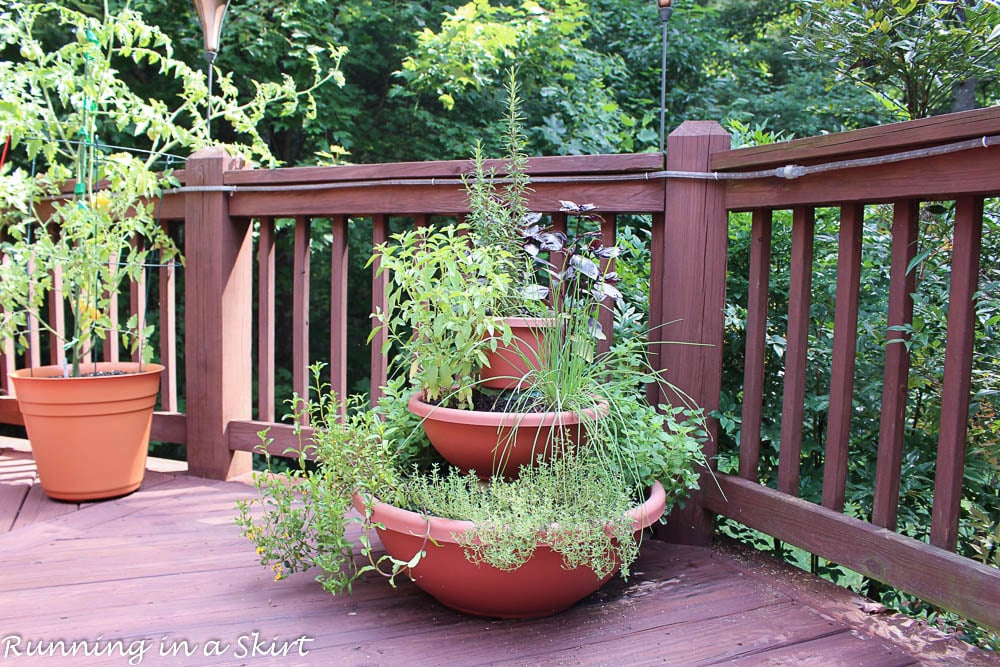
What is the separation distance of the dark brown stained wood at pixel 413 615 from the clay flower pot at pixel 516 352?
0.53 m

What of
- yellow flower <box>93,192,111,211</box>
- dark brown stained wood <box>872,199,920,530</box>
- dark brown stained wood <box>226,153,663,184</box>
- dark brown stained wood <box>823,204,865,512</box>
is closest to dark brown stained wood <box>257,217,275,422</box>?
dark brown stained wood <box>226,153,663,184</box>

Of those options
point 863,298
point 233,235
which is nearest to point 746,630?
point 863,298

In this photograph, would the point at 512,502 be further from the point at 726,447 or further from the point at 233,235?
the point at 233,235

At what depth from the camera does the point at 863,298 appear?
2051 millimetres

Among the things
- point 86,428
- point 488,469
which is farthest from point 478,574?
point 86,428

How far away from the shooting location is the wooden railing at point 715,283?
4.73ft

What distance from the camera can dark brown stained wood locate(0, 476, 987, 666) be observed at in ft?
4.83

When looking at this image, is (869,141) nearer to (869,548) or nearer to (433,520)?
(869,548)

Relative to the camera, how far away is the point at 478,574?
1498 millimetres

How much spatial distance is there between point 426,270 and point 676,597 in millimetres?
949

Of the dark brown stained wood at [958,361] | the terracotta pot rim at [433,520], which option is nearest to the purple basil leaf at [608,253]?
the terracotta pot rim at [433,520]

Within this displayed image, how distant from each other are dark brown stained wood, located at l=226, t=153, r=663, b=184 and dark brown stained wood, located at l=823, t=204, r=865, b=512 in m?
0.54

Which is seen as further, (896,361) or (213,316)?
(213,316)

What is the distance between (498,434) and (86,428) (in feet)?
4.90
